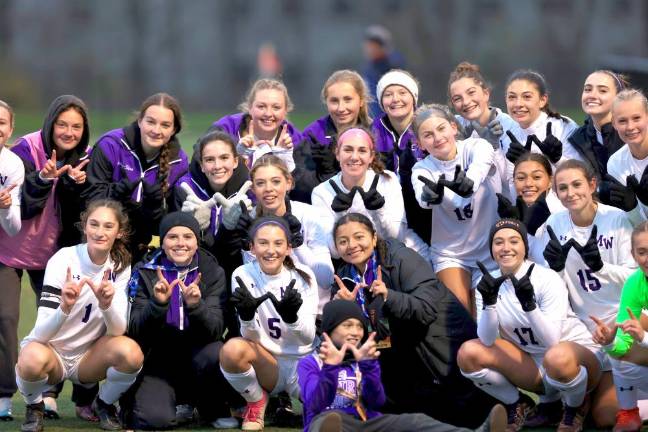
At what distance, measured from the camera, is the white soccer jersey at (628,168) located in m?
7.09

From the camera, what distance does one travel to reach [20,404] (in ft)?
25.6

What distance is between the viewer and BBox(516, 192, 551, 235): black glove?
734 cm

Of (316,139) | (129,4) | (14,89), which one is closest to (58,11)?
(129,4)

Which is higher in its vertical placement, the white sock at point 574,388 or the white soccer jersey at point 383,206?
the white soccer jersey at point 383,206

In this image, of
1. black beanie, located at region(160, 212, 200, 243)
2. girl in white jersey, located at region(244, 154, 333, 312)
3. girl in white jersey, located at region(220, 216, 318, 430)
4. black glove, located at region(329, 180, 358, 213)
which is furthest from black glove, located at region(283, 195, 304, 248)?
black beanie, located at region(160, 212, 200, 243)

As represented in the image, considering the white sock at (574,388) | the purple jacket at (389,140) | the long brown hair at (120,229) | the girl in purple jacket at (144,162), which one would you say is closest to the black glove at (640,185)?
the white sock at (574,388)

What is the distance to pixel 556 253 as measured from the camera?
6.95 m

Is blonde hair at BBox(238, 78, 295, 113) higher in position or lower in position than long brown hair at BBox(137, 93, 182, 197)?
higher

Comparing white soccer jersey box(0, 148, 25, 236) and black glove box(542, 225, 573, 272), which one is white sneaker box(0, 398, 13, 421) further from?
black glove box(542, 225, 573, 272)

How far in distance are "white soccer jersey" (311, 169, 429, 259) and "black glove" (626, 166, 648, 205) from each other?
1302 mm

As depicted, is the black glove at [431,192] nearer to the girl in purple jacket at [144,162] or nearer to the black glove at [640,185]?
the black glove at [640,185]

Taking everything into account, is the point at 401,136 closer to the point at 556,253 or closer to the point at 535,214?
the point at 535,214

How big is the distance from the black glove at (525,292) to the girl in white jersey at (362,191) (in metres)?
0.95

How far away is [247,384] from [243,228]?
0.87 metres
